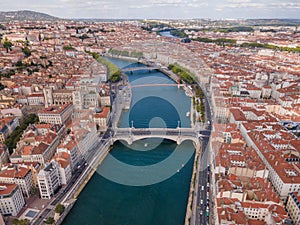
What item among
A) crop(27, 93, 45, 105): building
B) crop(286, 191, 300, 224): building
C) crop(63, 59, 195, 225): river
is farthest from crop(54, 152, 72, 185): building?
crop(27, 93, 45, 105): building

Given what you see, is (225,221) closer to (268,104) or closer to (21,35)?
(268,104)

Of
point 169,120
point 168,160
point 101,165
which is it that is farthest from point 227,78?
point 101,165

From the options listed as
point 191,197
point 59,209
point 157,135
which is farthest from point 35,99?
point 191,197

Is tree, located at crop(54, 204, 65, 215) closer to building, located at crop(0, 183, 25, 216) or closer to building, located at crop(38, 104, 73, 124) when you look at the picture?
building, located at crop(0, 183, 25, 216)

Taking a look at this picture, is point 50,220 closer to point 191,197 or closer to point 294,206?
point 191,197

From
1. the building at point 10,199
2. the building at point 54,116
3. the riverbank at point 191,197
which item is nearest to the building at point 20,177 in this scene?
the building at point 10,199
